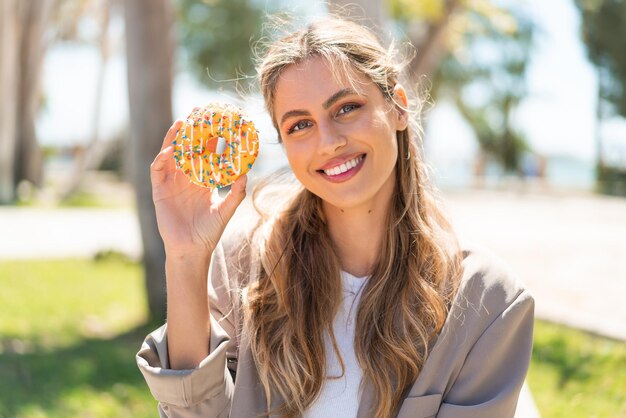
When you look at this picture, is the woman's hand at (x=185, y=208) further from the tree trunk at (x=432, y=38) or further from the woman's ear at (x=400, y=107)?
the tree trunk at (x=432, y=38)

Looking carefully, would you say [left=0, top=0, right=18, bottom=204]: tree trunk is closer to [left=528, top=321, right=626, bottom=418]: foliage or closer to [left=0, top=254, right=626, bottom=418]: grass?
[left=0, top=254, right=626, bottom=418]: grass

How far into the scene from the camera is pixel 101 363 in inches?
212

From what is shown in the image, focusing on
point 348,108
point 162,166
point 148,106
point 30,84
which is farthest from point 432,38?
point 162,166

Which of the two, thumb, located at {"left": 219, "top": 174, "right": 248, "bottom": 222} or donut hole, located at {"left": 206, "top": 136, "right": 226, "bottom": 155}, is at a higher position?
donut hole, located at {"left": 206, "top": 136, "right": 226, "bottom": 155}

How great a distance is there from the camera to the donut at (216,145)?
2.49 m

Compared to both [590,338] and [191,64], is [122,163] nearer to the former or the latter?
[191,64]

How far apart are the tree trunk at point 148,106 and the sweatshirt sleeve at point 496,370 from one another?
433 centimetres

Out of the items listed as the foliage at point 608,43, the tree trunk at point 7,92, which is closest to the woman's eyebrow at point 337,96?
the tree trunk at point 7,92

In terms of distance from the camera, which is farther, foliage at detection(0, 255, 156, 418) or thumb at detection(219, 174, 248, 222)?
foliage at detection(0, 255, 156, 418)

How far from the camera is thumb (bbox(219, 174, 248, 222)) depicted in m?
2.41

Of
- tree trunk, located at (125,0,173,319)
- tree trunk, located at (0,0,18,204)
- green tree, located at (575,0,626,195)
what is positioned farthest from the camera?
green tree, located at (575,0,626,195)

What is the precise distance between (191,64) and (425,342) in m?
28.2

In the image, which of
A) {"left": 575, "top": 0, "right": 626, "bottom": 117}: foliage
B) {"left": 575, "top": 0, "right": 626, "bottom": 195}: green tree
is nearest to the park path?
{"left": 575, "top": 0, "right": 626, "bottom": 195}: green tree

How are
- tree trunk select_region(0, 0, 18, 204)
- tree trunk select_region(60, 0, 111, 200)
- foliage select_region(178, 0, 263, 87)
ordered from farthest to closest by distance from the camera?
foliage select_region(178, 0, 263, 87), tree trunk select_region(60, 0, 111, 200), tree trunk select_region(0, 0, 18, 204)
